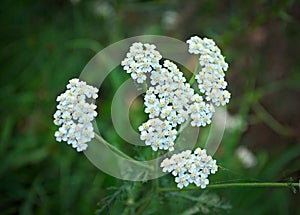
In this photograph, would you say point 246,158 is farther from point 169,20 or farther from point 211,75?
point 211,75

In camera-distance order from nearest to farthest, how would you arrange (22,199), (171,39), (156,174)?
1. (156,174)
2. (22,199)
3. (171,39)

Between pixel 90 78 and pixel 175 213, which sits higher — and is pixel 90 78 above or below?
above

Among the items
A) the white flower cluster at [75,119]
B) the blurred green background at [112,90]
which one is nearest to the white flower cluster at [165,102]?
the white flower cluster at [75,119]

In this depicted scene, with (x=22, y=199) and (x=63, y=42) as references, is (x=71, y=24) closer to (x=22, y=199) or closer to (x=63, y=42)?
(x=63, y=42)

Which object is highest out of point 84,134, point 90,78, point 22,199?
point 90,78

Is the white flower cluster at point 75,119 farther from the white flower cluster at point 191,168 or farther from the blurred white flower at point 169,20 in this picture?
the blurred white flower at point 169,20

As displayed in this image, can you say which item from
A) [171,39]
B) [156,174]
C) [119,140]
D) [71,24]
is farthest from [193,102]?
[71,24]
